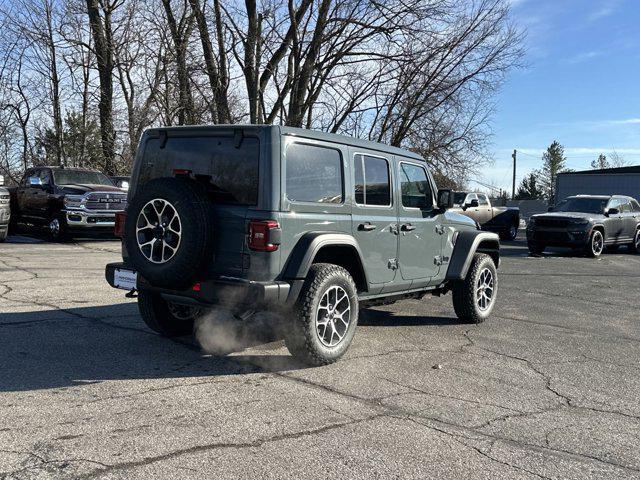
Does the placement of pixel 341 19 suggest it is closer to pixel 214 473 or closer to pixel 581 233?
pixel 581 233

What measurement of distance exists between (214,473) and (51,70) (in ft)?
91.3

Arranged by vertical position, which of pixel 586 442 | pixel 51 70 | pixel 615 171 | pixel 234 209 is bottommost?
pixel 586 442

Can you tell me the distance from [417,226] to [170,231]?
2.70 meters

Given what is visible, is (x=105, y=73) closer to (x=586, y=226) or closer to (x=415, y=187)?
(x=586, y=226)

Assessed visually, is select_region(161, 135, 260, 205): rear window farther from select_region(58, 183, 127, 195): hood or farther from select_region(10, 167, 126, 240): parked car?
select_region(58, 183, 127, 195): hood

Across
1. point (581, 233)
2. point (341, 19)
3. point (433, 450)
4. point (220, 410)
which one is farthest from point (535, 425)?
point (341, 19)

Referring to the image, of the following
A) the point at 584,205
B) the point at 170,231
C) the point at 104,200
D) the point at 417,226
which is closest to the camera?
the point at 170,231

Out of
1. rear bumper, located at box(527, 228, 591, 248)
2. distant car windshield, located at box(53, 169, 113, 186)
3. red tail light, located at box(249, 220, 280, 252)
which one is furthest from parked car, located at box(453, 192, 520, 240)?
red tail light, located at box(249, 220, 280, 252)

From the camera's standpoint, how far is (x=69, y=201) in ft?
48.9

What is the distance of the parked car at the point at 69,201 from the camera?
48.9 feet

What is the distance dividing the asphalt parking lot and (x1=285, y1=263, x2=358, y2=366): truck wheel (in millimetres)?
174

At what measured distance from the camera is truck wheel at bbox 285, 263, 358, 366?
4.92 m

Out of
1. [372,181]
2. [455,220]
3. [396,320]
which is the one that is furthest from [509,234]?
[372,181]

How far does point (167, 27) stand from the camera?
73.9ft
